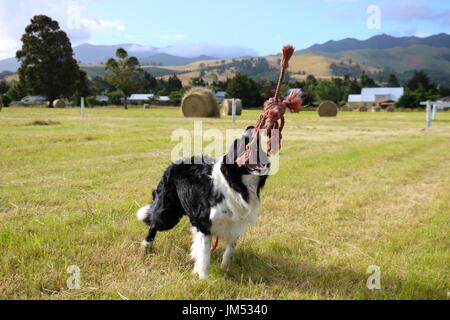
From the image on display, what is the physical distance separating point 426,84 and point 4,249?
9449 cm

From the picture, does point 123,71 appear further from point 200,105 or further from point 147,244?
point 147,244

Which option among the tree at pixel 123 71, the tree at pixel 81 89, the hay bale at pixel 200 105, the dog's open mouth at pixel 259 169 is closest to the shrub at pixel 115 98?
the tree at pixel 81 89

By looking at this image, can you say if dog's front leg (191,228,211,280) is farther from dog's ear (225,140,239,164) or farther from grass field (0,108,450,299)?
dog's ear (225,140,239,164)

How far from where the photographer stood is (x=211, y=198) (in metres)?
3.67

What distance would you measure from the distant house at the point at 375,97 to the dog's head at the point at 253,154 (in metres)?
93.7

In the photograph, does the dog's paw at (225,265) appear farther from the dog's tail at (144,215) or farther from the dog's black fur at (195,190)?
the dog's tail at (144,215)

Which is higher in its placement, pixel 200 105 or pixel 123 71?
pixel 123 71

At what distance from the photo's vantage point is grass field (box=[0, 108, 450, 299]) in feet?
11.9

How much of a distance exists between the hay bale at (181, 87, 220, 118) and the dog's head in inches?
1083

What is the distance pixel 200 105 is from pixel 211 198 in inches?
1084

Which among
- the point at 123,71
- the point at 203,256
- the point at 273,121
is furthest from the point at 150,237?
the point at 123,71

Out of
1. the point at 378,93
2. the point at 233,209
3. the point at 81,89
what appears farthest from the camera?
the point at 378,93

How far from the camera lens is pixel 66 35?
60.4 m
